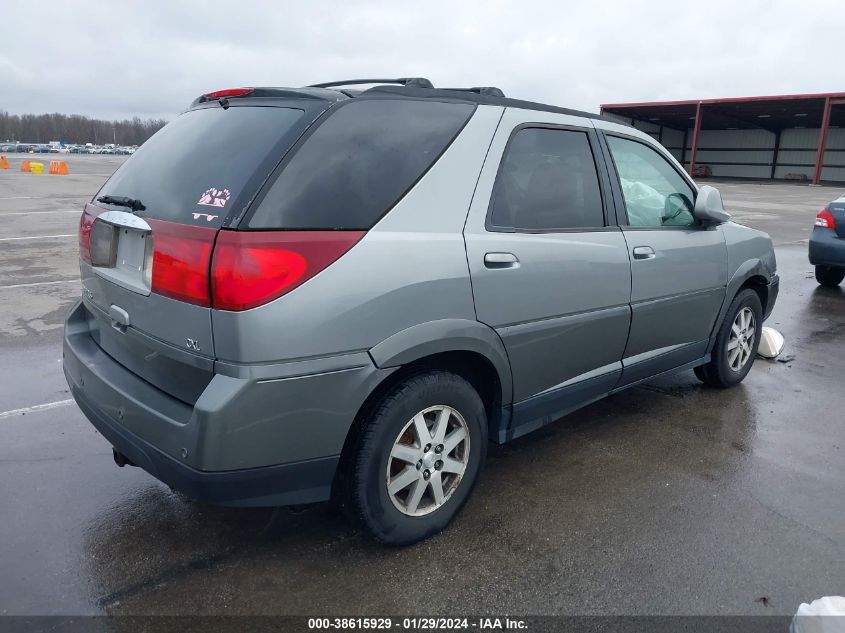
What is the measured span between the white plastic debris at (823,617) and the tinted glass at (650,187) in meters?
2.11

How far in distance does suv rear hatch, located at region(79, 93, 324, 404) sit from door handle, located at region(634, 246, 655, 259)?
193 cm

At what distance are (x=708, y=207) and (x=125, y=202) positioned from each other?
127 inches

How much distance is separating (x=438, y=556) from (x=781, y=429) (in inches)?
103

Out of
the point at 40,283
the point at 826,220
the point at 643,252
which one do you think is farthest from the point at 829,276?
the point at 40,283

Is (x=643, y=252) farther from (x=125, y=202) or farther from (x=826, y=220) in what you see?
(x=826, y=220)

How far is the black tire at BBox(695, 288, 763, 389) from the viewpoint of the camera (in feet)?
14.6

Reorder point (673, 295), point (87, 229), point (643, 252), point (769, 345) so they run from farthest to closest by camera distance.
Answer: point (769, 345), point (673, 295), point (643, 252), point (87, 229)

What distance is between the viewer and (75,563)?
2.58m

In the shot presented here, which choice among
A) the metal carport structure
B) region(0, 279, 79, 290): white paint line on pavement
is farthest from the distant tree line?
region(0, 279, 79, 290): white paint line on pavement

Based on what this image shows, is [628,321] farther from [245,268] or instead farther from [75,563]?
[75,563]

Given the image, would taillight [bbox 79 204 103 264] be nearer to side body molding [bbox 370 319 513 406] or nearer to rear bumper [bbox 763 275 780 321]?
side body molding [bbox 370 319 513 406]

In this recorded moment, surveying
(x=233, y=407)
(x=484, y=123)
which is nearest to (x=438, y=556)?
(x=233, y=407)

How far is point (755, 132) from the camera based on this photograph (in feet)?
182

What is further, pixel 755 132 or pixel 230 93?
pixel 755 132
